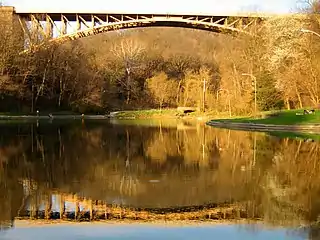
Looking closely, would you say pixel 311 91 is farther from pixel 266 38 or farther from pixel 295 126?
pixel 295 126

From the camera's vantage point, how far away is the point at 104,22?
5734 cm

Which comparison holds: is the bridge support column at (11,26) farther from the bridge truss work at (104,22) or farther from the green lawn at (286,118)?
the green lawn at (286,118)

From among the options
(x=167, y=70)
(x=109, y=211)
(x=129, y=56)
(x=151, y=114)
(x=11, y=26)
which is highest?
(x=11, y=26)

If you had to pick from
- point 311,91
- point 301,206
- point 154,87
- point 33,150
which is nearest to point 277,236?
point 301,206

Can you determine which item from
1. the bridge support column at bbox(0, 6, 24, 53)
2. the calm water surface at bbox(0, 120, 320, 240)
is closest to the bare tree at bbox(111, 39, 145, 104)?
the bridge support column at bbox(0, 6, 24, 53)

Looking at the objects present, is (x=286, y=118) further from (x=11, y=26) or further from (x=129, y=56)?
(x=129, y=56)

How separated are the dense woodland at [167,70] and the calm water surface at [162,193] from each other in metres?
25.1

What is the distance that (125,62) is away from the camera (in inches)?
2908

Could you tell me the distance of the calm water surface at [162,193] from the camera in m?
7.48

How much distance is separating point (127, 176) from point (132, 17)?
4851 cm

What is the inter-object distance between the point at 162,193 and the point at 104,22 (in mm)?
49291

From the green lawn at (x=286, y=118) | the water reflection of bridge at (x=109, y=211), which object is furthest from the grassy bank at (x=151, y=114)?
the water reflection of bridge at (x=109, y=211)

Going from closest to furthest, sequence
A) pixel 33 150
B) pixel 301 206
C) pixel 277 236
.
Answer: pixel 277 236 < pixel 301 206 < pixel 33 150

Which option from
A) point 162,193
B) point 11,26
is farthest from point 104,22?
point 162,193
